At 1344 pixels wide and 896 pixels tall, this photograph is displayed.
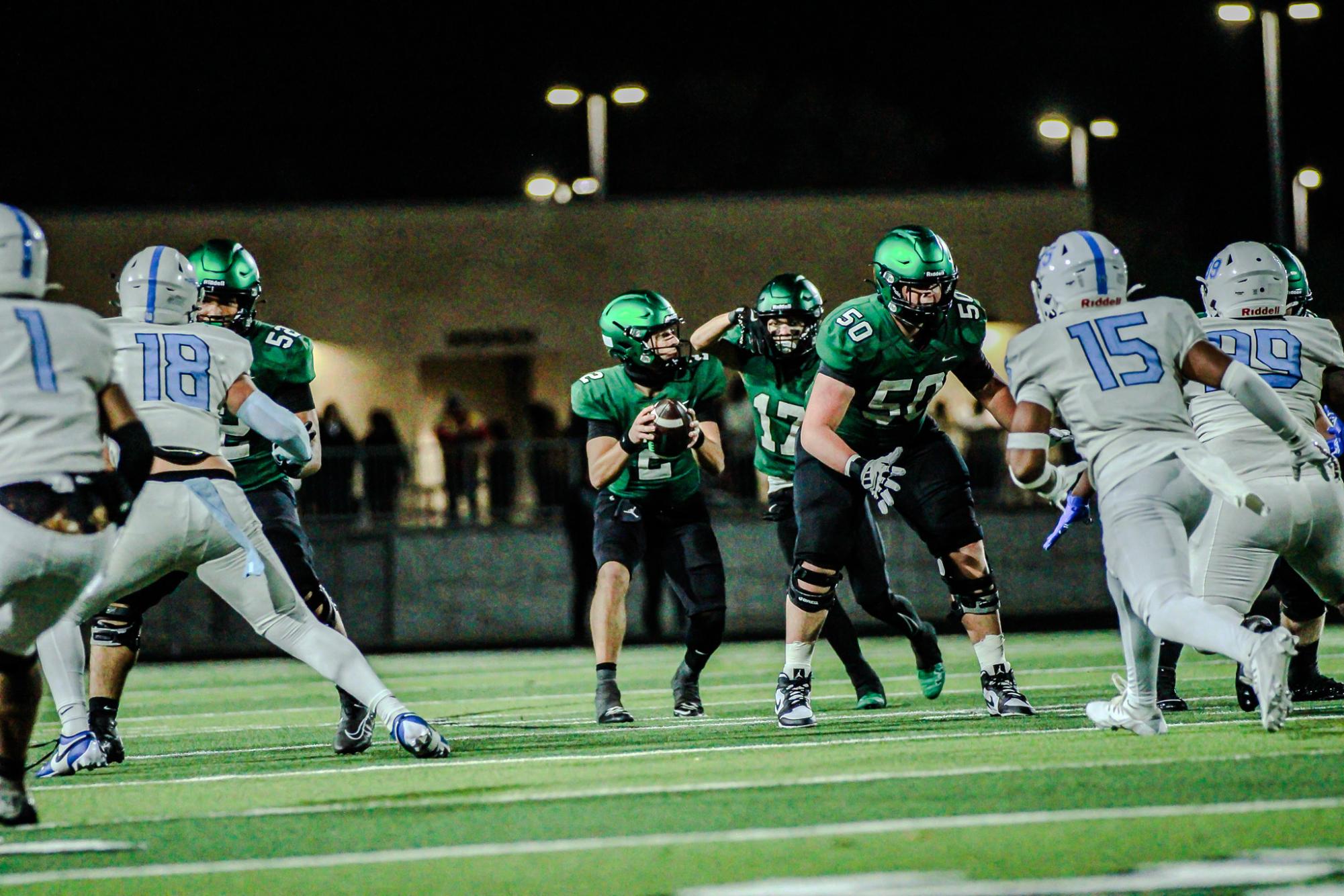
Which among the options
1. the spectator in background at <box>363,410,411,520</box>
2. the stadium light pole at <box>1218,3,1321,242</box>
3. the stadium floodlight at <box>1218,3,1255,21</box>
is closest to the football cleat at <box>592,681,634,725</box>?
the spectator in background at <box>363,410,411,520</box>

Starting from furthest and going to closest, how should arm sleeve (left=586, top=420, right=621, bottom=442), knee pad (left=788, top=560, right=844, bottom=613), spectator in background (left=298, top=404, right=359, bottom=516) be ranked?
1. spectator in background (left=298, top=404, right=359, bottom=516)
2. arm sleeve (left=586, top=420, right=621, bottom=442)
3. knee pad (left=788, top=560, right=844, bottom=613)

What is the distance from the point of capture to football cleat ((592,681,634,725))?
759 centimetres

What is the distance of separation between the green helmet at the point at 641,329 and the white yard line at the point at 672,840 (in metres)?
3.92

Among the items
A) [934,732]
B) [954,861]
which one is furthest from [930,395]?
[954,861]

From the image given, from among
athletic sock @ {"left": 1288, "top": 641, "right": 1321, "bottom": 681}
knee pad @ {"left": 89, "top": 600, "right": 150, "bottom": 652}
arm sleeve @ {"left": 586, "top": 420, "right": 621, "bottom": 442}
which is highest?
arm sleeve @ {"left": 586, "top": 420, "right": 621, "bottom": 442}

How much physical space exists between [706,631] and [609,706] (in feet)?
1.95

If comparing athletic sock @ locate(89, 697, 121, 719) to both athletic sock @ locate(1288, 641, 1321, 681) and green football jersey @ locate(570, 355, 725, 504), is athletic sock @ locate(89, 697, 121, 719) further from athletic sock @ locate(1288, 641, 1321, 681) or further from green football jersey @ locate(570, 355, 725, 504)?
athletic sock @ locate(1288, 641, 1321, 681)

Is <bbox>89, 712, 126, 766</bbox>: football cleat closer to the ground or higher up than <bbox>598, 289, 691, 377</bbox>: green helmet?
closer to the ground

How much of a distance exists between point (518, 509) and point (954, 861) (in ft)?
41.4

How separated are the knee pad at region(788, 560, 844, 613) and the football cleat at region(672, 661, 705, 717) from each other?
0.80m

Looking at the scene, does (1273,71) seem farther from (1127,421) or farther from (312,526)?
(1127,421)

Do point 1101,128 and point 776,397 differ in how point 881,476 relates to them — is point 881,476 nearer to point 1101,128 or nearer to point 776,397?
point 776,397

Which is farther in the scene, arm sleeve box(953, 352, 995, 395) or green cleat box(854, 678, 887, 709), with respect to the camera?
green cleat box(854, 678, 887, 709)

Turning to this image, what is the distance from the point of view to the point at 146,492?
5.86 metres
